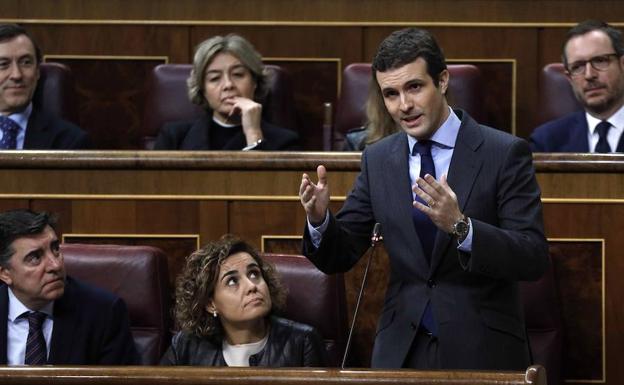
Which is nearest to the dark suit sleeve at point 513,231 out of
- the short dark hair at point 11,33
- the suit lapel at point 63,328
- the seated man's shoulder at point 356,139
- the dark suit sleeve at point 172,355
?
the dark suit sleeve at point 172,355

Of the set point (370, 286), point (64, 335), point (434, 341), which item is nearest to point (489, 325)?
point (434, 341)

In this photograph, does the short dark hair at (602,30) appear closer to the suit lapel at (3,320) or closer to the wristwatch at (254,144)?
the wristwatch at (254,144)

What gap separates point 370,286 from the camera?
1540 mm

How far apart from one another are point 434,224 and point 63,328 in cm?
52

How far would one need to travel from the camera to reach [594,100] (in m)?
1.84

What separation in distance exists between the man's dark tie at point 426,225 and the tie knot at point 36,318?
52 centimetres

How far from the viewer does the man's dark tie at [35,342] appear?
4.75 ft

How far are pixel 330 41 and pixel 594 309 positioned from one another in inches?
31.6

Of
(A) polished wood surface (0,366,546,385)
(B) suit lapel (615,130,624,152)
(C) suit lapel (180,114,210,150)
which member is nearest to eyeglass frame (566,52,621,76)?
(B) suit lapel (615,130,624,152)

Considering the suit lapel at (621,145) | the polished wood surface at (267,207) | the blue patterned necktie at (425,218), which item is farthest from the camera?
the suit lapel at (621,145)

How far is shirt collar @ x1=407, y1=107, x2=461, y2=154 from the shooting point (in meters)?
1.17

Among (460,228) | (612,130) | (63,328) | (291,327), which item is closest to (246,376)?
(460,228)

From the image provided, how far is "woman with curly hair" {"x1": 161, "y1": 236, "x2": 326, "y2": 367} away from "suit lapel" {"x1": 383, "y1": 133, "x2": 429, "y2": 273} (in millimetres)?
279

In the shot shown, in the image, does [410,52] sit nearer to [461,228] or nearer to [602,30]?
[461,228]
